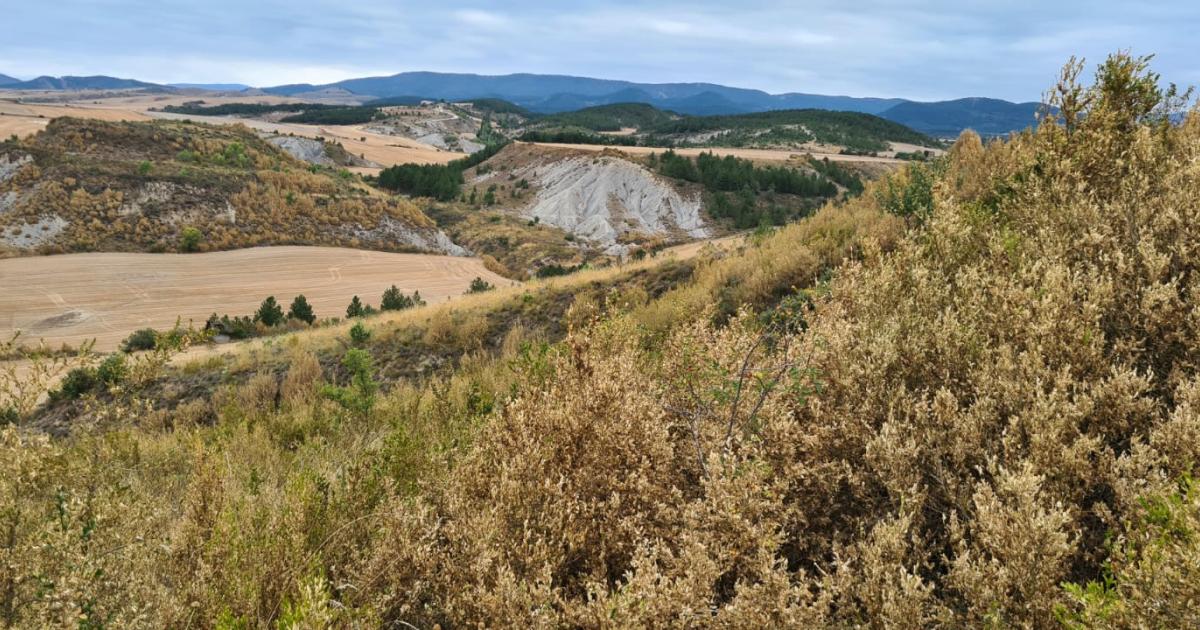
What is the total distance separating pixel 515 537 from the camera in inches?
112

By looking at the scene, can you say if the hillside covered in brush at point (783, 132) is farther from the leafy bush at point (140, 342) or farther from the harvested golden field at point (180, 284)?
the leafy bush at point (140, 342)

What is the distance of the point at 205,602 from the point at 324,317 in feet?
81.6

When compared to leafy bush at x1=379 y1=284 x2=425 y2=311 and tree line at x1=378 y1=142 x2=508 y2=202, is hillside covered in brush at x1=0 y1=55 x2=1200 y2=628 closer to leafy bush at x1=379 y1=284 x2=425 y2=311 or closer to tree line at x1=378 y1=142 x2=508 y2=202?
leafy bush at x1=379 y1=284 x2=425 y2=311

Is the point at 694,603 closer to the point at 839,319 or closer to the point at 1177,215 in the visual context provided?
the point at 839,319

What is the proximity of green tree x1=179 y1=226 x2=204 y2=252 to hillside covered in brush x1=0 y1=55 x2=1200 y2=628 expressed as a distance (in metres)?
34.5

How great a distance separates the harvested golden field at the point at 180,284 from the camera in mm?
23172

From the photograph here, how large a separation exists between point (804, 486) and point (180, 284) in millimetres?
33156

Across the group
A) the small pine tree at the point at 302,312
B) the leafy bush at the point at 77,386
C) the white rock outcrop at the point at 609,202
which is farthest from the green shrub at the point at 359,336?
the white rock outcrop at the point at 609,202

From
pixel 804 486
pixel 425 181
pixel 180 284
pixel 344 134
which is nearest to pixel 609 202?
pixel 425 181

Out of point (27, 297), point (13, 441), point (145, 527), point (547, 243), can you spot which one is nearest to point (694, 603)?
point (145, 527)

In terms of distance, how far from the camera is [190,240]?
107 ft

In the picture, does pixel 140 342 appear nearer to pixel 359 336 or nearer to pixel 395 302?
pixel 395 302

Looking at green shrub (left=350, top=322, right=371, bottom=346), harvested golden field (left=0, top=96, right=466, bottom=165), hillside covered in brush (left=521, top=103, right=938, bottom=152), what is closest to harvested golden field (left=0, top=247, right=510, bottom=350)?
green shrub (left=350, top=322, right=371, bottom=346)

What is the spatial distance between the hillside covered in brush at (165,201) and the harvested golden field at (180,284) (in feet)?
7.27
